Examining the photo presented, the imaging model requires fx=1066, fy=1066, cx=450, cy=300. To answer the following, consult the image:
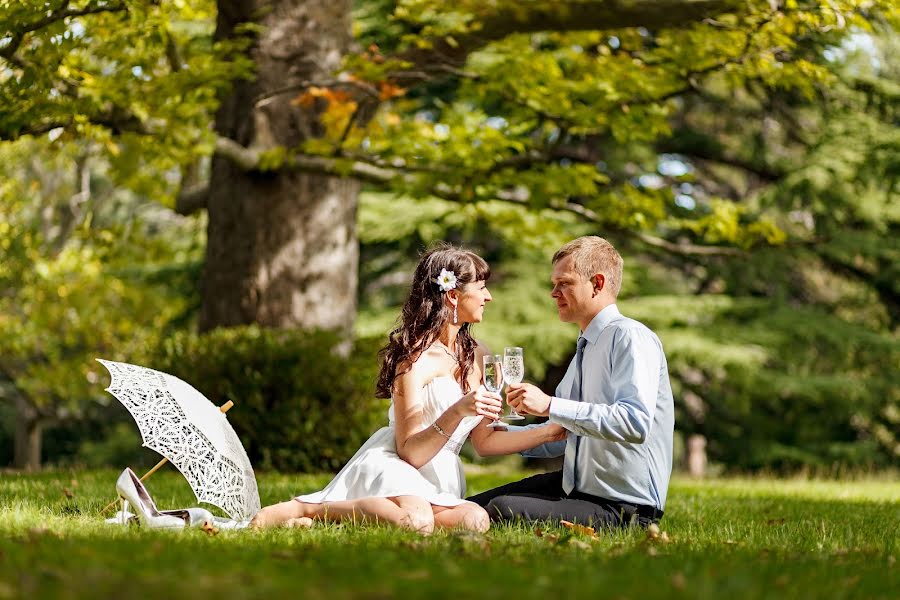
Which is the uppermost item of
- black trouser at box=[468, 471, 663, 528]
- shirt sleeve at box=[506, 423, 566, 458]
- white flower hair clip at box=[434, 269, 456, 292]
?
white flower hair clip at box=[434, 269, 456, 292]

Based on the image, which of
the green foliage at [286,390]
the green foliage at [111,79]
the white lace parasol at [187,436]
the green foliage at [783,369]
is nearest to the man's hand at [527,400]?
the white lace parasol at [187,436]

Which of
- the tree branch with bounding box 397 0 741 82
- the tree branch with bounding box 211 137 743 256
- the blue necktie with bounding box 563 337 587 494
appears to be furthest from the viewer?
the tree branch with bounding box 211 137 743 256

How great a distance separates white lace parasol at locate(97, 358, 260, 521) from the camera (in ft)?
16.5

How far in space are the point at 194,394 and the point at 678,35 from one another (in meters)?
6.08

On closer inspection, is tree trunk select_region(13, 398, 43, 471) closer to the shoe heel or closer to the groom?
the shoe heel

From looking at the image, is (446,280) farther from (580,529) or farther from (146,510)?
(146,510)

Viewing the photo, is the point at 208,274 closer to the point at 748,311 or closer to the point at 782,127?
the point at 748,311

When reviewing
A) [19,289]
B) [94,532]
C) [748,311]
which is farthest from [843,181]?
[19,289]

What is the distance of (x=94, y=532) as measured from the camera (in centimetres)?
448

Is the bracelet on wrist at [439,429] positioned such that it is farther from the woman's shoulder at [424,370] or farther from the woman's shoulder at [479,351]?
the woman's shoulder at [479,351]

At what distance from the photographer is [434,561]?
374cm

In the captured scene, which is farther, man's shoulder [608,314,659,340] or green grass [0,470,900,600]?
man's shoulder [608,314,659,340]

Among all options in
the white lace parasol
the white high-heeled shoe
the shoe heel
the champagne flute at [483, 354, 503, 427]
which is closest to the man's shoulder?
the champagne flute at [483, 354, 503, 427]

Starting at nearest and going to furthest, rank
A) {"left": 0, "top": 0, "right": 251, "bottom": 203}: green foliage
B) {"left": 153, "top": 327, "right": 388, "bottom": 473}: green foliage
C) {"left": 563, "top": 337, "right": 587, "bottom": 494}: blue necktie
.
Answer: {"left": 563, "top": 337, "right": 587, "bottom": 494}: blue necktie → {"left": 0, "top": 0, "right": 251, "bottom": 203}: green foliage → {"left": 153, "top": 327, "right": 388, "bottom": 473}: green foliage
